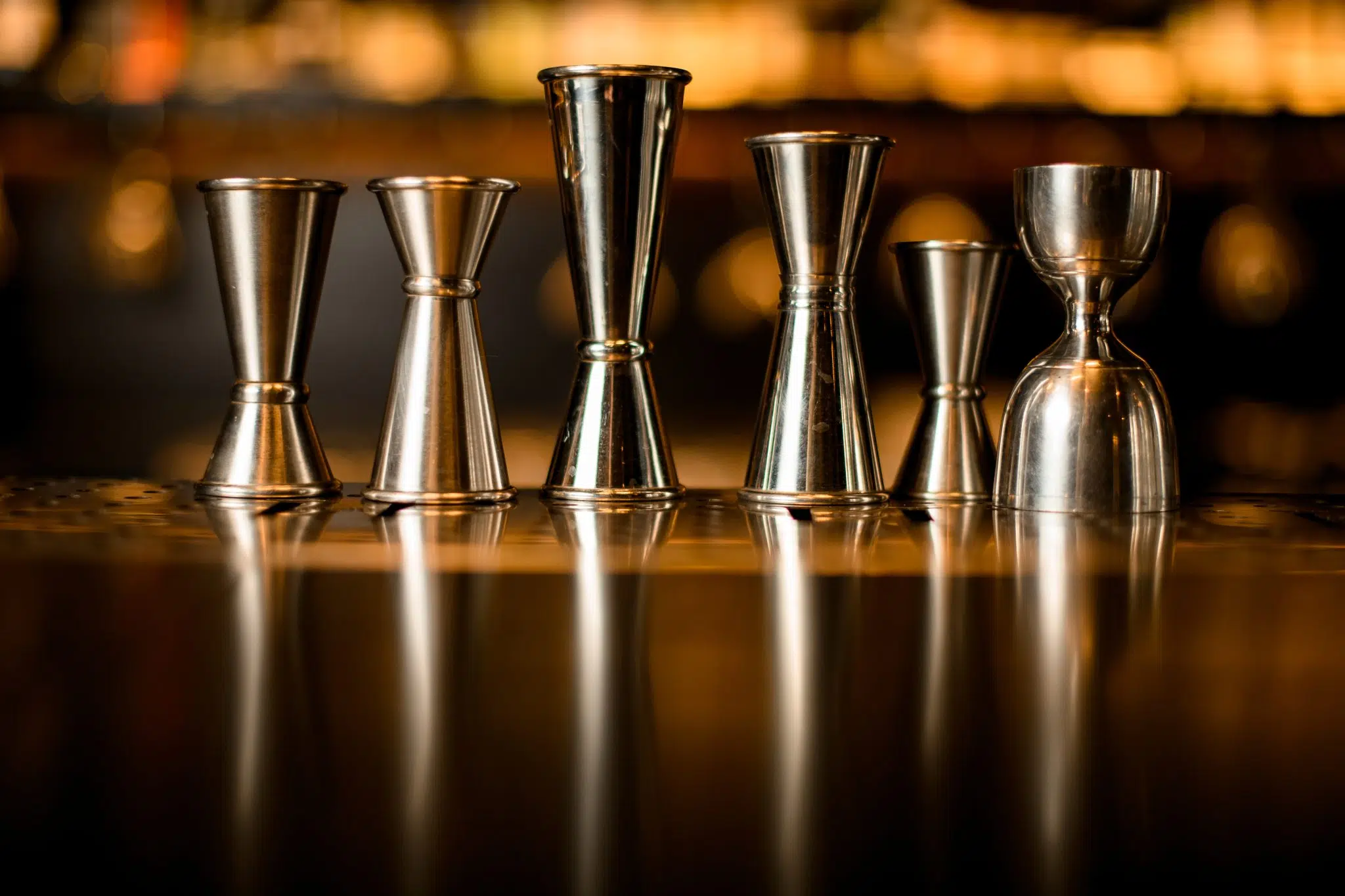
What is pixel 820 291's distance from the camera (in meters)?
1.00

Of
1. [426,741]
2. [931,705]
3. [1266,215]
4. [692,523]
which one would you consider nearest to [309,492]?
[692,523]

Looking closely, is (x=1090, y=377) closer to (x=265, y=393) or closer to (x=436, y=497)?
(x=436, y=497)

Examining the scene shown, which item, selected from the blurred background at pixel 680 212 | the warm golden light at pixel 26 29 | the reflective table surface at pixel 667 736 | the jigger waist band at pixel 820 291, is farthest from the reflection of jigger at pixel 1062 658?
the warm golden light at pixel 26 29

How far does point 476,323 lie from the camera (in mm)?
1018

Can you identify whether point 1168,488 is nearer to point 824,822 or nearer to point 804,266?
point 804,266

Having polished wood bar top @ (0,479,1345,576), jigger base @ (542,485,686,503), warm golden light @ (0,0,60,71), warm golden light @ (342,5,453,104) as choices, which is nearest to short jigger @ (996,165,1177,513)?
polished wood bar top @ (0,479,1345,576)

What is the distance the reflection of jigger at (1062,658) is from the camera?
62 centimetres

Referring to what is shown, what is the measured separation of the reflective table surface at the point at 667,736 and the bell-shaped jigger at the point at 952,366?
0.36 m

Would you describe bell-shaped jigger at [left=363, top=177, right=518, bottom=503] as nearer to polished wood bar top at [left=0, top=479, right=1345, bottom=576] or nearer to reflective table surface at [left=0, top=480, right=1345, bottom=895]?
polished wood bar top at [left=0, top=479, right=1345, bottom=576]

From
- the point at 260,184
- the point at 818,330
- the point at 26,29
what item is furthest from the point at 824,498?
the point at 26,29

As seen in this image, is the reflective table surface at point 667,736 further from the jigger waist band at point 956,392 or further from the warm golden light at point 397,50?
the warm golden light at point 397,50

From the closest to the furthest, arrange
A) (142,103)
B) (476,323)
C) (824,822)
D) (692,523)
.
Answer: (824,822)
(692,523)
(476,323)
(142,103)

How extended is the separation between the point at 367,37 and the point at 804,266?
0.66 meters

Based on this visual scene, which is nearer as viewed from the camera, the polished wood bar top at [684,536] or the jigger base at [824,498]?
the polished wood bar top at [684,536]
